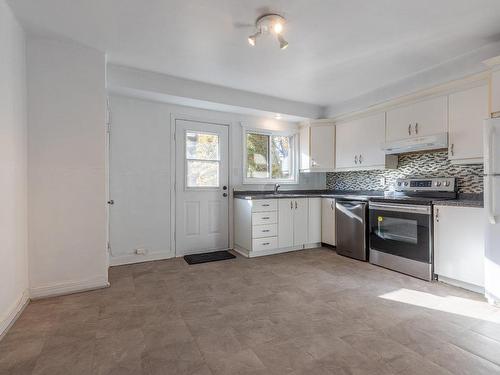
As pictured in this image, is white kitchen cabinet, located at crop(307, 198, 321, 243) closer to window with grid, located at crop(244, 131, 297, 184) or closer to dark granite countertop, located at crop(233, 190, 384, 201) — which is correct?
dark granite countertop, located at crop(233, 190, 384, 201)

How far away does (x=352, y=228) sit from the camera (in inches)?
149

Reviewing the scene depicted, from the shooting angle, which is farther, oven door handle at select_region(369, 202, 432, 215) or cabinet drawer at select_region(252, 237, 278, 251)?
cabinet drawer at select_region(252, 237, 278, 251)

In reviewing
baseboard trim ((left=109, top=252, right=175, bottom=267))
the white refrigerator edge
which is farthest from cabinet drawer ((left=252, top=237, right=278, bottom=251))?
the white refrigerator edge

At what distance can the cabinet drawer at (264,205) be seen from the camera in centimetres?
385

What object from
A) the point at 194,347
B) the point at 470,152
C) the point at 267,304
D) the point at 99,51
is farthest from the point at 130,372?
the point at 470,152

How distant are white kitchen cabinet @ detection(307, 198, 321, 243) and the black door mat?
1.36 m

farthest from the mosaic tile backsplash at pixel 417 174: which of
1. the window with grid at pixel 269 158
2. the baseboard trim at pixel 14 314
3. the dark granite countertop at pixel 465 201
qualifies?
the baseboard trim at pixel 14 314

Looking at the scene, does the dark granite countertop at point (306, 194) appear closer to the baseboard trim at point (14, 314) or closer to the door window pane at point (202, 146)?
the door window pane at point (202, 146)

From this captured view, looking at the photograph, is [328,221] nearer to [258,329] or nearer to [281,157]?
[281,157]

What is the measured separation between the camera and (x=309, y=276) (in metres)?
3.09

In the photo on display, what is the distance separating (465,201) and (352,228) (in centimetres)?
139

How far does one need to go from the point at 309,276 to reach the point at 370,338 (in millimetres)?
1271

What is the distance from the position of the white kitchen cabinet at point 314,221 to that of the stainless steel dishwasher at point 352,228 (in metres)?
0.39

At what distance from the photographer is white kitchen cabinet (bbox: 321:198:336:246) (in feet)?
13.9
